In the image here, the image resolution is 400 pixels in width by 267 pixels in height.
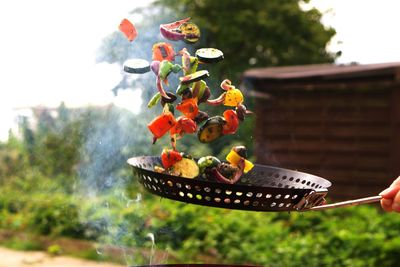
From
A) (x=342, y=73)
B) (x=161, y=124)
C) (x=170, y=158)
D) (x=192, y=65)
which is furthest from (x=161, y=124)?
(x=342, y=73)

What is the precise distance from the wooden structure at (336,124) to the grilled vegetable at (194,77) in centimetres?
530

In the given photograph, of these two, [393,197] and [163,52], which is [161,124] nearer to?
[163,52]

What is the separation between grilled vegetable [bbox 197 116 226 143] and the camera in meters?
1.78

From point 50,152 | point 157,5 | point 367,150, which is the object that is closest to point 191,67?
point 50,152

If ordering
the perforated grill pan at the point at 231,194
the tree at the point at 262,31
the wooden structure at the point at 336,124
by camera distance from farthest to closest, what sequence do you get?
1. the tree at the point at 262,31
2. the wooden structure at the point at 336,124
3. the perforated grill pan at the point at 231,194

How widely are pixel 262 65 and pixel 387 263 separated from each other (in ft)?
35.7

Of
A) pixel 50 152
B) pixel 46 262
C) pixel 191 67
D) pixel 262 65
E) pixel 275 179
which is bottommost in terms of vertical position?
pixel 262 65

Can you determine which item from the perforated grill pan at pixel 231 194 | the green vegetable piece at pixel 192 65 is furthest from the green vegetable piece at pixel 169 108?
the perforated grill pan at pixel 231 194

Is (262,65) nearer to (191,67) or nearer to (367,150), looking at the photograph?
(367,150)

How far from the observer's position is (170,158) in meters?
1.76

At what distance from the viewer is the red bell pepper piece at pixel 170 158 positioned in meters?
1.75

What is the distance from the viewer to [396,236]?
441 cm

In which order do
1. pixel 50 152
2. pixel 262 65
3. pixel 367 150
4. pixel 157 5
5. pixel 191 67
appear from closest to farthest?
1. pixel 191 67
2. pixel 50 152
3. pixel 367 150
4. pixel 157 5
5. pixel 262 65

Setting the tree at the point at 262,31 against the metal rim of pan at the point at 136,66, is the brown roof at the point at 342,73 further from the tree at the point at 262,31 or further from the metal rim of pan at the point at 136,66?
the tree at the point at 262,31
